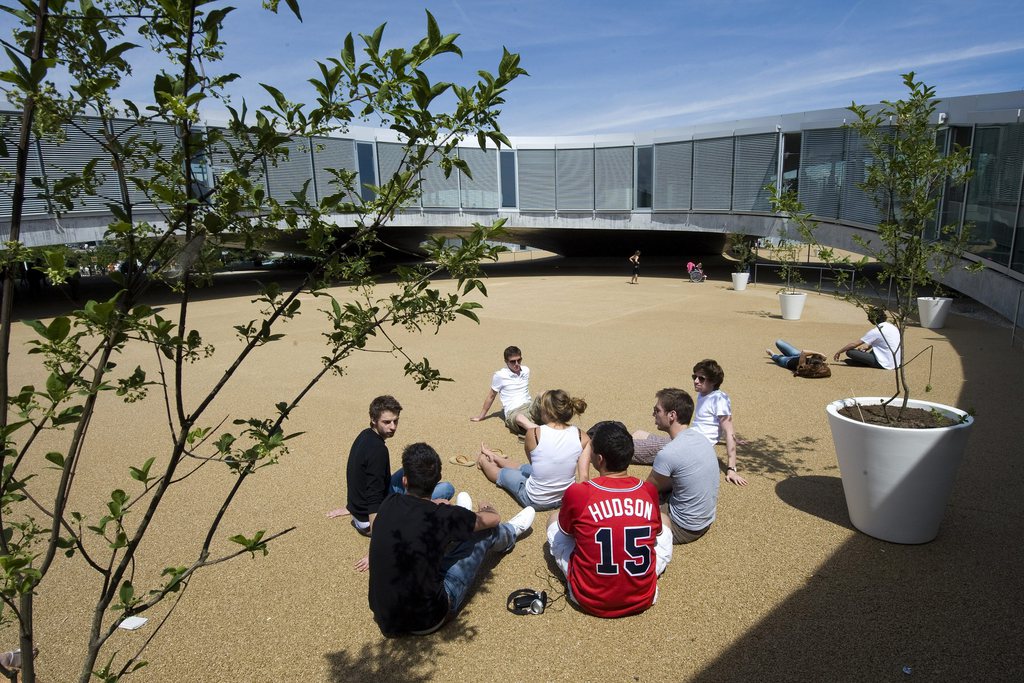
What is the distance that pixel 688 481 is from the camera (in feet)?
14.7

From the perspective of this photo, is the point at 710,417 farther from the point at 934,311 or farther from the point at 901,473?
the point at 934,311

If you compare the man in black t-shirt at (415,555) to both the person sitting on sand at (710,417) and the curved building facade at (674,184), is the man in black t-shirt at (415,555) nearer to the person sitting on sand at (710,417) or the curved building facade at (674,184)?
the person sitting on sand at (710,417)

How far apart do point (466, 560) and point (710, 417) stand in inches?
116

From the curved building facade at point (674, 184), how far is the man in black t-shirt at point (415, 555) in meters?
10.9

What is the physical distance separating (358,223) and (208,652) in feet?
10.1

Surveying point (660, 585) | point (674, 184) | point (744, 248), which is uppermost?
point (674, 184)

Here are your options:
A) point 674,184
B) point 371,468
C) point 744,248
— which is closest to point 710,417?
point 371,468

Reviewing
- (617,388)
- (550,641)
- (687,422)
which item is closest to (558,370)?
(617,388)

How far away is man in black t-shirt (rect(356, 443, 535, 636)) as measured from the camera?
3.65 metres

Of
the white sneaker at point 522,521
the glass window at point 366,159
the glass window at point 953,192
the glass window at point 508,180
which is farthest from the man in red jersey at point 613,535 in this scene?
Answer: the glass window at point 508,180

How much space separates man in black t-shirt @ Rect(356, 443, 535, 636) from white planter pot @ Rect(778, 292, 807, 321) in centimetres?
1253

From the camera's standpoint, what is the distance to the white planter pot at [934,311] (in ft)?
41.2

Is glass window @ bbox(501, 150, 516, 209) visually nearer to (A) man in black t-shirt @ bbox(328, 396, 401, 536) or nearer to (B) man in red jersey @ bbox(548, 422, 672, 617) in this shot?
(A) man in black t-shirt @ bbox(328, 396, 401, 536)

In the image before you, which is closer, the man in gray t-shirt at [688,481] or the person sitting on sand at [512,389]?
the man in gray t-shirt at [688,481]
